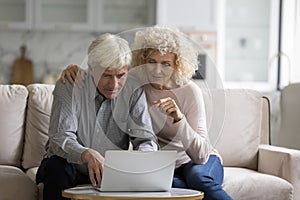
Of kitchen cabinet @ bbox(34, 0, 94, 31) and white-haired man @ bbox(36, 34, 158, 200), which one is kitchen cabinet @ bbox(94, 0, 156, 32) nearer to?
kitchen cabinet @ bbox(34, 0, 94, 31)

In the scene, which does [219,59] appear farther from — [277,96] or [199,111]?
[199,111]

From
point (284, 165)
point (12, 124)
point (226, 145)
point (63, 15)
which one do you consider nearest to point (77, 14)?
point (63, 15)

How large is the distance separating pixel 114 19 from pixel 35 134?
2.26m

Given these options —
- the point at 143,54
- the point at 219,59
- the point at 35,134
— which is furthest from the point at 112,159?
the point at 219,59

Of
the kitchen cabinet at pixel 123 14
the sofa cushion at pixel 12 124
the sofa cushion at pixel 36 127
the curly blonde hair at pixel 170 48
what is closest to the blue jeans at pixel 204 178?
the curly blonde hair at pixel 170 48

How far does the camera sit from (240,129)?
340cm

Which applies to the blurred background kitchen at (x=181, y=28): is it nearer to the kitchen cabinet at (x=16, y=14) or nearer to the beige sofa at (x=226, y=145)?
the kitchen cabinet at (x=16, y=14)

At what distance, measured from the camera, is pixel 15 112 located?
321 centimetres

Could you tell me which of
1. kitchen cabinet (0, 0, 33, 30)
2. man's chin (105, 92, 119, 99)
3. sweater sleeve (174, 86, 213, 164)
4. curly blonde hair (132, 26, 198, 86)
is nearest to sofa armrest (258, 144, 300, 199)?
sweater sleeve (174, 86, 213, 164)

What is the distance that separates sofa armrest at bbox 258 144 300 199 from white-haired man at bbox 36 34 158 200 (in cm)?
85

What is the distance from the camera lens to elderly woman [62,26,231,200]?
2547 millimetres

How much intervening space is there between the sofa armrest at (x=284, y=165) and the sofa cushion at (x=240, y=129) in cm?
11

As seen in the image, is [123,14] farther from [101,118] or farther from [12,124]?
[101,118]

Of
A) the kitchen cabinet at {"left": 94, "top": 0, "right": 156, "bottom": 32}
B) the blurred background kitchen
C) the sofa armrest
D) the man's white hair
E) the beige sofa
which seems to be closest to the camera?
the man's white hair
